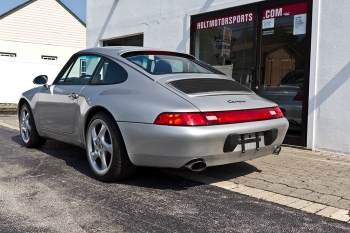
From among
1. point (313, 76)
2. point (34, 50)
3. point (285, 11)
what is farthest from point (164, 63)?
point (34, 50)

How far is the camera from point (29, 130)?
224 inches

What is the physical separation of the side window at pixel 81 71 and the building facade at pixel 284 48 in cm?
330

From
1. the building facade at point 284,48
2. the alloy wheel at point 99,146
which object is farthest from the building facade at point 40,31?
the alloy wheel at point 99,146

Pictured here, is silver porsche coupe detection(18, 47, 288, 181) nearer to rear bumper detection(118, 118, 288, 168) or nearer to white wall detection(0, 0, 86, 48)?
rear bumper detection(118, 118, 288, 168)

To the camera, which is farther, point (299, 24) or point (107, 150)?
point (299, 24)

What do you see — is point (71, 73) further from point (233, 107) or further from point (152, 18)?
point (152, 18)

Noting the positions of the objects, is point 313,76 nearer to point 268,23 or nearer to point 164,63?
point 268,23

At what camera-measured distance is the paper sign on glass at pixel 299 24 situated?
617cm

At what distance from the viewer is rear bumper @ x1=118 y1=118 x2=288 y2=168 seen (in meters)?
3.32

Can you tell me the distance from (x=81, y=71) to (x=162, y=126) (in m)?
1.97

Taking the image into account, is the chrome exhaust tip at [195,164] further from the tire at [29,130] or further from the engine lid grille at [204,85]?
the tire at [29,130]

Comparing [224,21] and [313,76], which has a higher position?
[224,21]

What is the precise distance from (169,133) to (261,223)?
1069 millimetres

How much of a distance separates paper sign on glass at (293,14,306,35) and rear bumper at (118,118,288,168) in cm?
308
